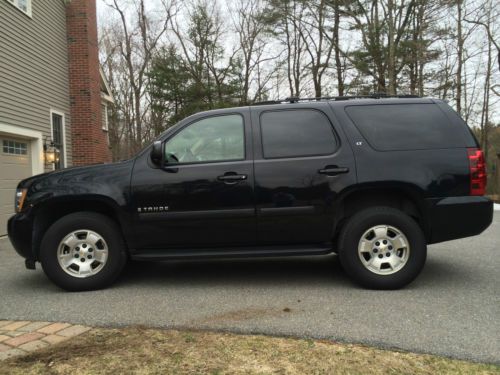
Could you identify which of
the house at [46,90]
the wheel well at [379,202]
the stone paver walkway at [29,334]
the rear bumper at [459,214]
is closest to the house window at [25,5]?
the house at [46,90]

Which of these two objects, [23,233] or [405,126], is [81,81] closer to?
[23,233]

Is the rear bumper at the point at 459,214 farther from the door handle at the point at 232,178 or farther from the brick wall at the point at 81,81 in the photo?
the brick wall at the point at 81,81

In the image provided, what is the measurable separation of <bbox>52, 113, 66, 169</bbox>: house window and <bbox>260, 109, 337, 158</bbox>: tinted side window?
9227 millimetres

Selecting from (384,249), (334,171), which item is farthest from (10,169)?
(384,249)

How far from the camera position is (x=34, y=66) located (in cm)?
1109

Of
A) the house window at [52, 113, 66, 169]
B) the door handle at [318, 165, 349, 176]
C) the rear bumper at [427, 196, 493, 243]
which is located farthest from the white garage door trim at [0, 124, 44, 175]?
the rear bumper at [427, 196, 493, 243]

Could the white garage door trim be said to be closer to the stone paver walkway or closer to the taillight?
the stone paver walkway

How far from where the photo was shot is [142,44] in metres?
28.9

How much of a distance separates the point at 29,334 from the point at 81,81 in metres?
11.3

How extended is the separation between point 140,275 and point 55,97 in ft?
29.7

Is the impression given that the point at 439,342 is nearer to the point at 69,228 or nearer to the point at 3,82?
the point at 69,228

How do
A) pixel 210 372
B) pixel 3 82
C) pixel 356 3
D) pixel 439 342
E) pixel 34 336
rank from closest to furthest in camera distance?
pixel 210 372 < pixel 439 342 < pixel 34 336 < pixel 3 82 < pixel 356 3

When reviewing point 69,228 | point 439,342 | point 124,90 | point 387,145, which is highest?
point 124,90

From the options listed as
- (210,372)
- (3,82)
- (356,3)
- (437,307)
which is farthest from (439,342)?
(356,3)
